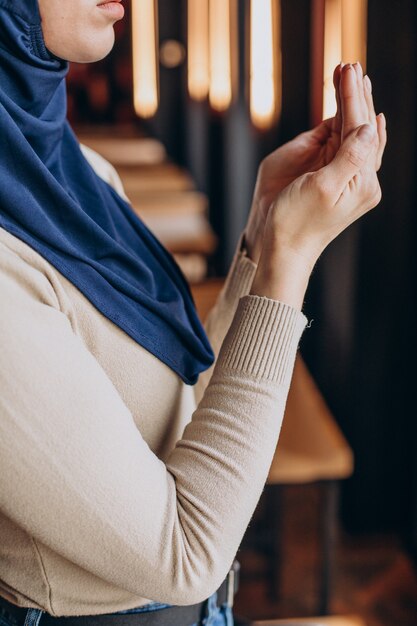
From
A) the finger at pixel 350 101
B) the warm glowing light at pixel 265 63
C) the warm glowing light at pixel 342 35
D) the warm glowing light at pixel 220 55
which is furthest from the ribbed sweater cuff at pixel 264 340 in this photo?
the warm glowing light at pixel 220 55

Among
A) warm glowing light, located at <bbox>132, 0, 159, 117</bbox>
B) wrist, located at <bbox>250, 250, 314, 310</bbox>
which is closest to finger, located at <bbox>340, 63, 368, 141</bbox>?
wrist, located at <bbox>250, 250, 314, 310</bbox>

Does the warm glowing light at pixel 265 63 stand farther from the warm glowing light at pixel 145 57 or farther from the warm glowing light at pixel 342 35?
the warm glowing light at pixel 145 57

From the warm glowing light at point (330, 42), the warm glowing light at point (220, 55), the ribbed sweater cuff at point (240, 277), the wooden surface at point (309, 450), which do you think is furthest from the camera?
the warm glowing light at point (220, 55)

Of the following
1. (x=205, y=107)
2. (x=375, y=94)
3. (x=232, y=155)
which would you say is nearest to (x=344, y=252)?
(x=375, y=94)

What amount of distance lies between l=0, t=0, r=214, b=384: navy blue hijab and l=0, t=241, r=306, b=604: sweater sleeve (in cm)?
7

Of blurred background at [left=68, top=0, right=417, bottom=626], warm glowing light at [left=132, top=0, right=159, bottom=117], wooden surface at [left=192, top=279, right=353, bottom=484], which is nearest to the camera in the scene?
wooden surface at [left=192, top=279, right=353, bottom=484]

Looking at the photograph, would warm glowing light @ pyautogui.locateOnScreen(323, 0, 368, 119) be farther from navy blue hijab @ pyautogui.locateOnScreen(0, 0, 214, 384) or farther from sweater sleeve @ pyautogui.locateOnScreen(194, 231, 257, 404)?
navy blue hijab @ pyautogui.locateOnScreen(0, 0, 214, 384)

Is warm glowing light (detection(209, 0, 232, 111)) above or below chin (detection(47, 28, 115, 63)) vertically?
below

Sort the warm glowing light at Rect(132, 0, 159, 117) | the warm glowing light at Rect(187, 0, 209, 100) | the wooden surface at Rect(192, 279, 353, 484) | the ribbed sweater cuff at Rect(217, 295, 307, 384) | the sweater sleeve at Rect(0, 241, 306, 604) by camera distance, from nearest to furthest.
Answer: the sweater sleeve at Rect(0, 241, 306, 604) < the ribbed sweater cuff at Rect(217, 295, 307, 384) < the wooden surface at Rect(192, 279, 353, 484) < the warm glowing light at Rect(187, 0, 209, 100) < the warm glowing light at Rect(132, 0, 159, 117)

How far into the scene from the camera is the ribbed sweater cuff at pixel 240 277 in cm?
108

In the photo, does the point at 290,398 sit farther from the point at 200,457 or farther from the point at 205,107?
the point at 205,107

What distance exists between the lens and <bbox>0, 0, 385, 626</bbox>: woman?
70 centimetres

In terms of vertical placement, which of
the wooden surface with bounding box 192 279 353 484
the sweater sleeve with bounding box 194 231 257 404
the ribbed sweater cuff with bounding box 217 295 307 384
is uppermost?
the ribbed sweater cuff with bounding box 217 295 307 384

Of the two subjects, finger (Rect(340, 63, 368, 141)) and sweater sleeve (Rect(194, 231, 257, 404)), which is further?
sweater sleeve (Rect(194, 231, 257, 404))
